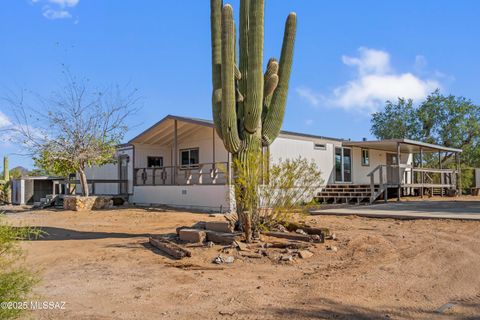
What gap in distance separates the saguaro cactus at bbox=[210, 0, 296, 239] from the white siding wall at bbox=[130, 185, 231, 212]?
585 centimetres

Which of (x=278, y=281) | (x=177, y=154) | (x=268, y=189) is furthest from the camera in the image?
(x=177, y=154)

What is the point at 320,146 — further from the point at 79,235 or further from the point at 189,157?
the point at 79,235

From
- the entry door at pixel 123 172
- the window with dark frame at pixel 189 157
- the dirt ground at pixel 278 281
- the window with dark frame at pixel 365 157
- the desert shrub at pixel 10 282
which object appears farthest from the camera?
the window with dark frame at pixel 365 157

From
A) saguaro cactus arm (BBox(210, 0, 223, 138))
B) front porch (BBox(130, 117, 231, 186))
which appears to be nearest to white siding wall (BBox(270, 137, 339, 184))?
front porch (BBox(130, 117, 231, 186))

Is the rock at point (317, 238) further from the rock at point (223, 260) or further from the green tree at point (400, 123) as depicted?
the green tree at point (400, 123)

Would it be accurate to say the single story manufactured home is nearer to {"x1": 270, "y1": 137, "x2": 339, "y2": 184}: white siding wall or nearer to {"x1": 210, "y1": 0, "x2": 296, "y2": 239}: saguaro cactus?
{"x1": 270, "y1": 137, "x2": 339, "y2": 184}: white siding wall

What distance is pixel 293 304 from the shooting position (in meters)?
4.78

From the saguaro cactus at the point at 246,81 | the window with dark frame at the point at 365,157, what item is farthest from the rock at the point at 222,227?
the window with dark frame at the point at 365,157

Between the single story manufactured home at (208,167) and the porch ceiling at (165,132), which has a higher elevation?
the porch ceiling at (165,132)

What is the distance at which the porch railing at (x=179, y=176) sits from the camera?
18.6 metres

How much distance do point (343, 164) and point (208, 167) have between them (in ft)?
25.5

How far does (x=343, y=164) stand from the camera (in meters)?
23.2

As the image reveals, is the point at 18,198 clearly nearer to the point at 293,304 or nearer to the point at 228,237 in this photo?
the point at 228,237

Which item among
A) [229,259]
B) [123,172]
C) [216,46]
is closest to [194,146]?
[123,172]
